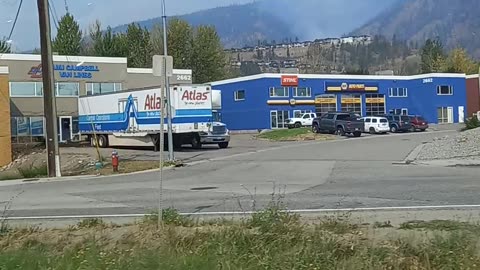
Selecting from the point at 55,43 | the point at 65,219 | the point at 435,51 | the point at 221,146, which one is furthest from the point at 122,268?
the point at 435,51

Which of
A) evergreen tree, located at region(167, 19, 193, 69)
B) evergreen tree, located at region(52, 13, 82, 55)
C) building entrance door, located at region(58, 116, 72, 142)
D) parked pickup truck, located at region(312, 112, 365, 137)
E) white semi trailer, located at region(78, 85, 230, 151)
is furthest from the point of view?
evergreen tree, located at region(167, 19, 193, 69)

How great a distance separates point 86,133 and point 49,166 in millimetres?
25418

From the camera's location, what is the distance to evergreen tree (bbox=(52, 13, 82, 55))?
86.7 metres

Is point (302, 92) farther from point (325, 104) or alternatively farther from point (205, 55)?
point (205, 55)

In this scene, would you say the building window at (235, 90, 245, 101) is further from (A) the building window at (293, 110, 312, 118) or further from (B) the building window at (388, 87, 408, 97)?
(B) the building window at (388, 87, 408, 97)

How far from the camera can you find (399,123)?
67812mm

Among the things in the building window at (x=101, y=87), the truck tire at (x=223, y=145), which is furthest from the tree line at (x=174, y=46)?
the truck tire at (x=223, y=145)

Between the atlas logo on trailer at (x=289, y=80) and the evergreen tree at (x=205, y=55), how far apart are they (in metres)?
18.9

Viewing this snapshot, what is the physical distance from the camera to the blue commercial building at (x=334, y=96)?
81.0 m

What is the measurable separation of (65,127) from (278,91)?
26.3 m

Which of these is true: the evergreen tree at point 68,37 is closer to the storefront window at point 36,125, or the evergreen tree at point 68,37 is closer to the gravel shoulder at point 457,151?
the storefront window at point 36,125

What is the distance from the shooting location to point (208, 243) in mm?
7938

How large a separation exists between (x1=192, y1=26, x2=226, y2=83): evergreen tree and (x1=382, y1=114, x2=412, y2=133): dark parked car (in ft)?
118

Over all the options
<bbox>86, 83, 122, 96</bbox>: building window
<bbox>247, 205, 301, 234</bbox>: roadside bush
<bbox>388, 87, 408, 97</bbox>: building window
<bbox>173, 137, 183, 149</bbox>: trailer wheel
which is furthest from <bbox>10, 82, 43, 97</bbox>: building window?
<bbox>247, 205, 301, 234</bbox>: roadside bush
